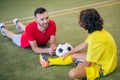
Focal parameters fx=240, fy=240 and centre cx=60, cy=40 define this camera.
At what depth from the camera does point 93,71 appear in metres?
2.48

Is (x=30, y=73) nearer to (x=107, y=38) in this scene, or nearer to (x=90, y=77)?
(x=90, y=77)

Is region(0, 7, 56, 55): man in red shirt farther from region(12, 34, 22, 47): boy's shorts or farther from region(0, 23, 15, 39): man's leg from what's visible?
region(0, 23, 15, 39): man's leg

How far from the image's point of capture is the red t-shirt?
3143mm

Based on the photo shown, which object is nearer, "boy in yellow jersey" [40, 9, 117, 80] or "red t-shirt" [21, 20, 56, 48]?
"boy in yellow jersey" [40, 9, 117, 80]

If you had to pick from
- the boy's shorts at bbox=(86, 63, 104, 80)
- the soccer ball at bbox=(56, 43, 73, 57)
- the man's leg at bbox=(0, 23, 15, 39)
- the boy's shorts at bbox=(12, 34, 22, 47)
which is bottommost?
the boy's shorts at bbox=(86, 63, 104, 80)

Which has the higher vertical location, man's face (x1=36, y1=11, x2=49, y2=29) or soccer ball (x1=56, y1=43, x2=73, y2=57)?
man's face (x1=36, y1=11, x2=49, y2=29)

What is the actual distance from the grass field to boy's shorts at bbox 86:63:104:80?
0.14 metres

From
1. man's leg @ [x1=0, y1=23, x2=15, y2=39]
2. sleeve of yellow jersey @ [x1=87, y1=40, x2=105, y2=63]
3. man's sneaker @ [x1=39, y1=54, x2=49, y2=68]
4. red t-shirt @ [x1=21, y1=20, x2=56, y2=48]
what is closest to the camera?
sleeve of yellow jersey @ [x1=87, y1=40, x2=105, y2=63]

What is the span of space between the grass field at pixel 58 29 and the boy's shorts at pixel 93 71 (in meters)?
0.14

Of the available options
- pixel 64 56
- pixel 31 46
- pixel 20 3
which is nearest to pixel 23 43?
pixel 31 46

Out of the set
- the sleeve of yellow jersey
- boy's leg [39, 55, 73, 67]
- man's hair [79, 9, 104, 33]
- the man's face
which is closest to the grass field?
boy's leg [39, 55, 73, 67]

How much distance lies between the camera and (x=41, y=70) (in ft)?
9.15

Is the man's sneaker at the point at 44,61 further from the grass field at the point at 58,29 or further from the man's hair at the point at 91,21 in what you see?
the man's hair at the point at 91,21

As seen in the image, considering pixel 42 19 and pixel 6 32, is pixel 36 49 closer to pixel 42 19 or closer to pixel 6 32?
pixel 42 19
